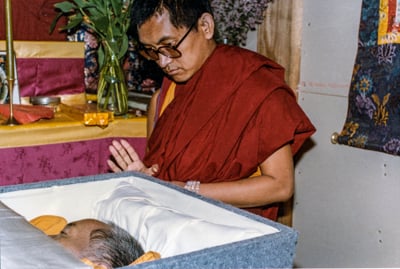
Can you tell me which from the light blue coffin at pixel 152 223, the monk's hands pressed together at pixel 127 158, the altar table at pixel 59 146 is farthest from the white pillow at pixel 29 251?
the altar table at pixel 59 146

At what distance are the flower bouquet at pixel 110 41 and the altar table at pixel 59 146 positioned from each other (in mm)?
112

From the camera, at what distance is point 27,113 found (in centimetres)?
207

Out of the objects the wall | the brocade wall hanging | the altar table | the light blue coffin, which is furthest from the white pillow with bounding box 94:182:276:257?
the wall

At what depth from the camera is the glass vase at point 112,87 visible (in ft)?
7.49

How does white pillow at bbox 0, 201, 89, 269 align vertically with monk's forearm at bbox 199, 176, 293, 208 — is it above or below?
above

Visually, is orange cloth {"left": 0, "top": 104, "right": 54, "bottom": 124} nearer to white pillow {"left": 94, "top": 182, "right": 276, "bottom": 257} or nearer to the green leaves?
the green leaves

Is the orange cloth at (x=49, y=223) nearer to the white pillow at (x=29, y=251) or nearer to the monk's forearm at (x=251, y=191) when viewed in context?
the white pillow at (x=29, y=251)

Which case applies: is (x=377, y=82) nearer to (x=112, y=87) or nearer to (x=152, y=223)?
(x=112, y=87)

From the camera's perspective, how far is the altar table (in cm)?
201

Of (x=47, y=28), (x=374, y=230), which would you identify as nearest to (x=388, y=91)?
(x=374, y=230)

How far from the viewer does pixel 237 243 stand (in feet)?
2.31

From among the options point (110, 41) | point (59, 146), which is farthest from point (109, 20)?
point (59, 146)

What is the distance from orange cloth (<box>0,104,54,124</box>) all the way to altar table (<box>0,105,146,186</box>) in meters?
0.02

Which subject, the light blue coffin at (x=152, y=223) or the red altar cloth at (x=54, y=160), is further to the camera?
the red altar cloth at (x=54, y=160)
